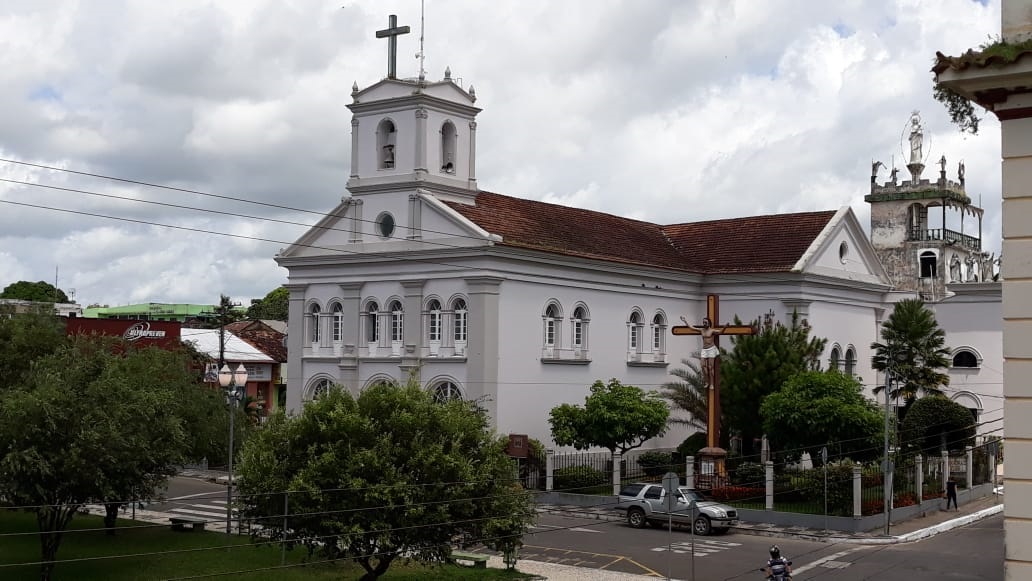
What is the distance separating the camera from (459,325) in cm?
4309

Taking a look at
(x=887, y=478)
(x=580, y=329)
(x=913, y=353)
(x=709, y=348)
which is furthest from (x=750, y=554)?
(x=913, y=353)

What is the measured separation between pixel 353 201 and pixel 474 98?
6204 millimetres

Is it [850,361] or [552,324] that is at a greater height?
[552,324]

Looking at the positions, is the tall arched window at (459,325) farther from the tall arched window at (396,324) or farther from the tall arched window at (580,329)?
the tall arched window at (580,329)

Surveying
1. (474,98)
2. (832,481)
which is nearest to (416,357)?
(474,98)

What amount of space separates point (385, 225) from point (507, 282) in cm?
592

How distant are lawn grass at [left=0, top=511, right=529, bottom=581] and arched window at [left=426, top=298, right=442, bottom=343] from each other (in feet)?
44.7

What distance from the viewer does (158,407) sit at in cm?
2717

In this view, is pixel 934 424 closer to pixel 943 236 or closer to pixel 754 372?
pixel 754 372

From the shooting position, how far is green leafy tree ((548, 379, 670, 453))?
40.1 m

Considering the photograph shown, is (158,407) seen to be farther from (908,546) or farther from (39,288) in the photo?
(39,288)

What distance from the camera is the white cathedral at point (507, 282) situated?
42.9m

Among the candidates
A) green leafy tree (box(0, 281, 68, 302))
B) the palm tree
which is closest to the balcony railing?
the palm tree

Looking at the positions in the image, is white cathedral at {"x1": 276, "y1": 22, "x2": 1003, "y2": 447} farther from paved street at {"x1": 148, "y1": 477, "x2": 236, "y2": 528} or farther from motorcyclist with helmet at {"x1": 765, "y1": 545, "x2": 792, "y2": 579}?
motorcyclist with helmet at {"x1": 765, "y1": 545, "x2": 792, "y2": 579}
